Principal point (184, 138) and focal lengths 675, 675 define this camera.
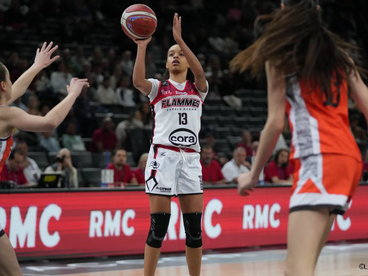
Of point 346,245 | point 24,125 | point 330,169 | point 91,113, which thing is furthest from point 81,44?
point 330,169

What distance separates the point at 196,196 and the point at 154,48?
468 inches

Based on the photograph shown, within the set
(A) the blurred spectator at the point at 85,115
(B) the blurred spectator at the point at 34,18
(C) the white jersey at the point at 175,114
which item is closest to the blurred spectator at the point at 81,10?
(B) the blurred spectator at the point at 34,18

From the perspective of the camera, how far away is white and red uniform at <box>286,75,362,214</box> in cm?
333

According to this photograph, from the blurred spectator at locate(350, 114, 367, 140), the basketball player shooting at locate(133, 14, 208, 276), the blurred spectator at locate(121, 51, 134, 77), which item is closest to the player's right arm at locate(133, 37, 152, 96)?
the basketball player shooting at locate(133, 14, 208, 276)

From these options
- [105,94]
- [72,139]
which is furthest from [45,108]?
[105,94]

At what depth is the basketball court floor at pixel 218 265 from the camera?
757cm

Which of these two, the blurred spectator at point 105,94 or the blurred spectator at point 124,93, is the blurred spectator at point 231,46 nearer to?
the blurred spectator at point 124,93

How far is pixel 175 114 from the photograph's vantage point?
600 cm

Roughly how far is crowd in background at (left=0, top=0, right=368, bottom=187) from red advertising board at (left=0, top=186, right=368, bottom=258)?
1.03m

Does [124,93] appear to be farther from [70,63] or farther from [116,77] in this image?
[70,63]

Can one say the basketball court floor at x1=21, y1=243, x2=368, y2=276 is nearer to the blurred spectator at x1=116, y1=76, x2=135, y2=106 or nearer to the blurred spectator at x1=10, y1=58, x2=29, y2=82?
the blurred spectator at x1=10, y1=58, x2=29, y2=82

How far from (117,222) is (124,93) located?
6.18m

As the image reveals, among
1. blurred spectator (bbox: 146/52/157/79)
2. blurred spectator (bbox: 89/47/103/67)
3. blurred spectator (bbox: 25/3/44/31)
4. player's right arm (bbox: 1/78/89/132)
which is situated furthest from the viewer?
blurred spectator (bbox: 25/3/44/31)

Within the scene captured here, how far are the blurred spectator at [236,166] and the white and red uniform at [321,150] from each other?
26.5ft
